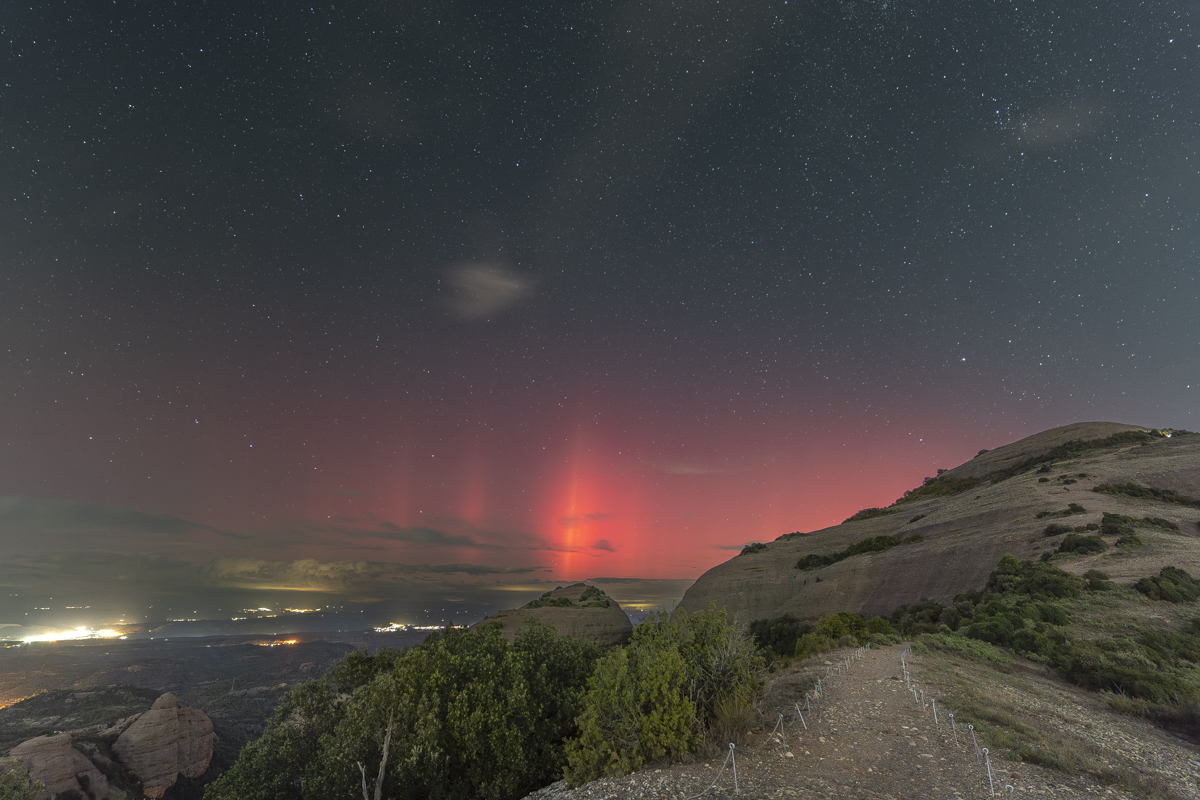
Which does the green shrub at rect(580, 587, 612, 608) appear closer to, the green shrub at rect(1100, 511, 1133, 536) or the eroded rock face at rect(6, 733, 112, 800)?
the green shrub at rect(1100, 511, 1133, 536)

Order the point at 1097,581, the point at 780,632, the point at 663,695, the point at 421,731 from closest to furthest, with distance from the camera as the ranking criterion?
the point at 663,695
the point at 421,731
the point at 1097,581
the point at 780,632

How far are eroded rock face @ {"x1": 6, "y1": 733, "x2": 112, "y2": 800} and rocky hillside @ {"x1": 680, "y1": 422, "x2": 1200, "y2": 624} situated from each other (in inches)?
2837

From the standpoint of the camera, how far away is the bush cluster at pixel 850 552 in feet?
202

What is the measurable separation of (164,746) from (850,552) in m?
97.5

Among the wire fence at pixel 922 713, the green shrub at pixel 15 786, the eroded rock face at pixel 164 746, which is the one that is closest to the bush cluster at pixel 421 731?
the wire fence at pixel 922 713

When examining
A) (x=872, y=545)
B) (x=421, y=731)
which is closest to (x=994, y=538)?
(x=872, y=545)

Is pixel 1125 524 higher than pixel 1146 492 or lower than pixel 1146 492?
lower

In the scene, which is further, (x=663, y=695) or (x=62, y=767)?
(x=62, y=767)

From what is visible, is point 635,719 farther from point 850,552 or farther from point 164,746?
point 164,746

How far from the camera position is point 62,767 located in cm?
5050

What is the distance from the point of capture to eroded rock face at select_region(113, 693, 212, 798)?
61.4 m

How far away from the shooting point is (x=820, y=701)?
56.3 ft

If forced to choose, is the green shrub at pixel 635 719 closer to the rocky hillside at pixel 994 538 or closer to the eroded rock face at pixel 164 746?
the rocky hillside at pixel 994 538

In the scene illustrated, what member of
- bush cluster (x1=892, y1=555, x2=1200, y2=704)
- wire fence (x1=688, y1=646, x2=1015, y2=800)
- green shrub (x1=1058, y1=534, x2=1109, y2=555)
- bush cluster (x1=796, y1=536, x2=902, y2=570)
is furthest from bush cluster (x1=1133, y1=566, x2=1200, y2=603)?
bush cluster (x1=796, y1=536, x2=902, y2=570)
